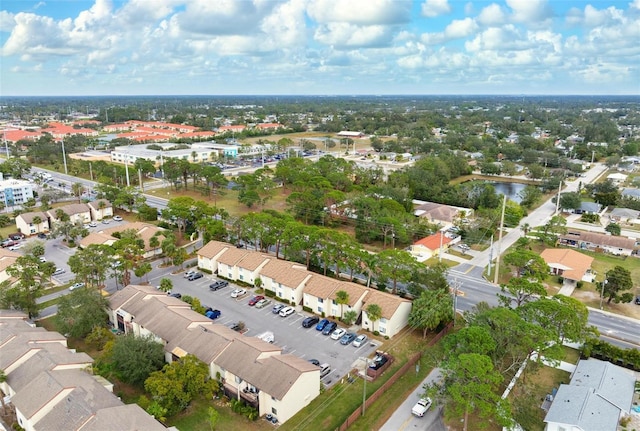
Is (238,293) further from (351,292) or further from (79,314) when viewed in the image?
(79,314)

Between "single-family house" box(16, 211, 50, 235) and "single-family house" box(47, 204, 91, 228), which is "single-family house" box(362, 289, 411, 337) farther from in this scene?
"single-family house" box(16, 211, 50, 235)

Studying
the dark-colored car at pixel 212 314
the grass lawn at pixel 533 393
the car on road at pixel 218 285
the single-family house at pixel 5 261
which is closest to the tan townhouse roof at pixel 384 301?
the grass lawn at pixel 533 393

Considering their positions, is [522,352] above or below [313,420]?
above

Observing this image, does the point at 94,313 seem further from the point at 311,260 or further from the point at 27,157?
the point at 27,157

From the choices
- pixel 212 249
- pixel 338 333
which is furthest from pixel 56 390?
pixel 212 249

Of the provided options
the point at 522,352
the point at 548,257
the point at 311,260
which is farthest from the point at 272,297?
the point at 548,257

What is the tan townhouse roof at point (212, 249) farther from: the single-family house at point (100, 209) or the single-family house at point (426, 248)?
the single-family house at point (100, 209)
